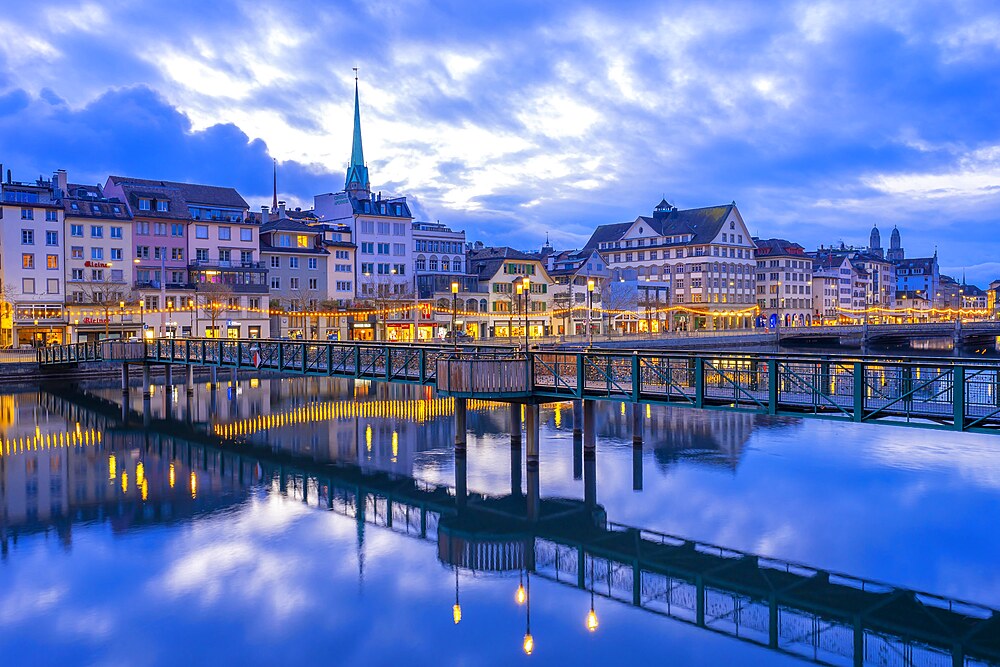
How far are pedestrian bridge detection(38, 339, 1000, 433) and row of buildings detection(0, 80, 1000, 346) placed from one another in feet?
83.0

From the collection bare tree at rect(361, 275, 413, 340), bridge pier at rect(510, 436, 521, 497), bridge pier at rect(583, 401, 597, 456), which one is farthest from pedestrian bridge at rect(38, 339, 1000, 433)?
bare tree at rect(361, 275, 413, 340)

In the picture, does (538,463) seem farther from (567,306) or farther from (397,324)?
(567,306)

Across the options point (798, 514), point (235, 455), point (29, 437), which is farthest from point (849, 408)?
point (29, 437)

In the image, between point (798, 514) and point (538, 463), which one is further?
point (538, 463)

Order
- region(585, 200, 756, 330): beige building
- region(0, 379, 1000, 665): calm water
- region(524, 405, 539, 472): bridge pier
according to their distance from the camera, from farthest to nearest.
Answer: region(585, 200, 756, 330): beige building → region(524, 405, 539, 472): bridge pier → region(0, 379, 1000, 665): calm water

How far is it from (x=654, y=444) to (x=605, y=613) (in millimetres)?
19765

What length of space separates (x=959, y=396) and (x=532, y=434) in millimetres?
15046

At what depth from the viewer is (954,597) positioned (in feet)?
64.0

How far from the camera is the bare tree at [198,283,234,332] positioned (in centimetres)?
8181

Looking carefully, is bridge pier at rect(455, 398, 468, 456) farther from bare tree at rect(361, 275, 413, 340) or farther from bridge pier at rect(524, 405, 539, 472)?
bare tree at rect(361, 275, 413, 340)

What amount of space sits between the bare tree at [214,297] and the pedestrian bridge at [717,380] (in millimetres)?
40764

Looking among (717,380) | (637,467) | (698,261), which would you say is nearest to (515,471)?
(637,467)

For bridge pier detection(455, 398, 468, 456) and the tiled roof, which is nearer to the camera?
bridge pier detection(455, 398, 468, 456)

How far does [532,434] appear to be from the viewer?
31.6m
